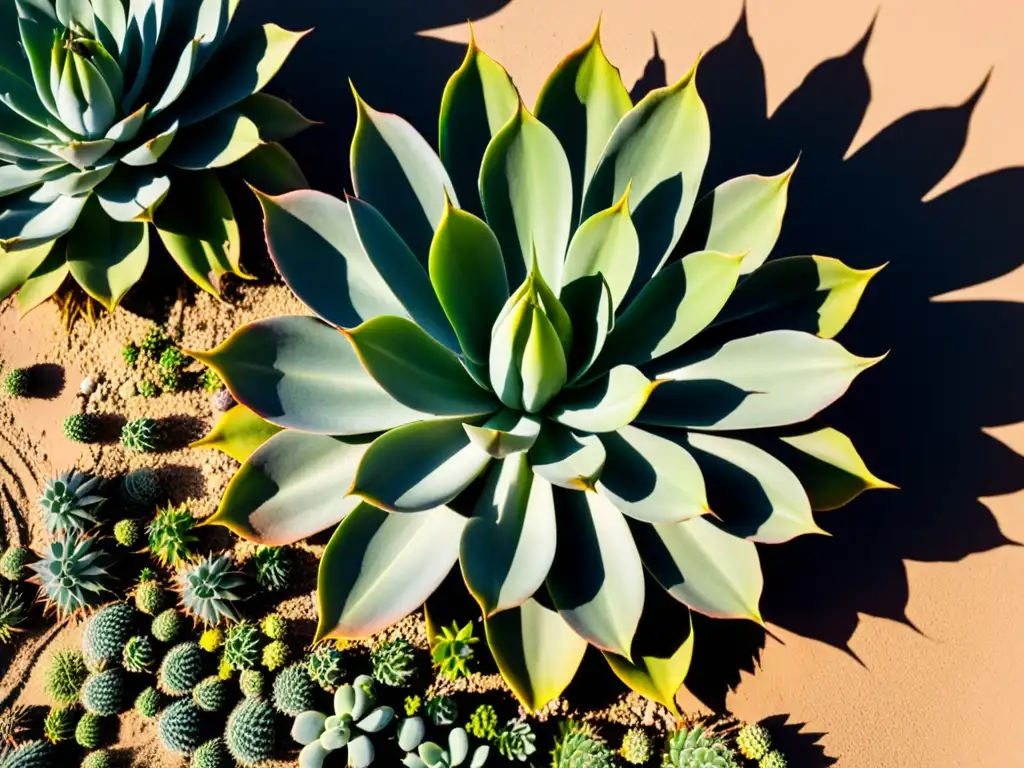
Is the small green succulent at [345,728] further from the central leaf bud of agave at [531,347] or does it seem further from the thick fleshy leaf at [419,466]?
the central leaf bud of agave at [531,347]

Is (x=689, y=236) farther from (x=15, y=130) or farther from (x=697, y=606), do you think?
(x=15, y=130)

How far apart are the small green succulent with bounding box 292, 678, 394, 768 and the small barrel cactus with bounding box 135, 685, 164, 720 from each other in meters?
0.47

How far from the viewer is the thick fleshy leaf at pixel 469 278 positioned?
1.67 meters

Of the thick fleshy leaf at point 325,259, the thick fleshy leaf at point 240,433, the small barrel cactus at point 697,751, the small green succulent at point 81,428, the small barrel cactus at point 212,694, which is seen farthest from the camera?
the small green succulent at point 81,428

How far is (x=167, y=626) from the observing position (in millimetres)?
2297

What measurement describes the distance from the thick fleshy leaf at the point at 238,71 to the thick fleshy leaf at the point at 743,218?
1247mm

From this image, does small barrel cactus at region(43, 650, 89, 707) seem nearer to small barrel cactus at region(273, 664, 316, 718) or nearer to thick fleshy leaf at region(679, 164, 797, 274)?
small barrel cactus at region(273, 664, 316, 718)

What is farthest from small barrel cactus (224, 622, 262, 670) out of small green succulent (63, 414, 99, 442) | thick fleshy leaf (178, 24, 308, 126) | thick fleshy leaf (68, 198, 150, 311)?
thick fleshy leaf (178, 24, 308, 126)

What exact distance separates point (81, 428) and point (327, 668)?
3.84 ft

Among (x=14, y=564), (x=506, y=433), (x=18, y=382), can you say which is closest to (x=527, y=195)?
(x=506, y=433)

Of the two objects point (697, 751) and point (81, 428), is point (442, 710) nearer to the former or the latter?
point (697, 751)

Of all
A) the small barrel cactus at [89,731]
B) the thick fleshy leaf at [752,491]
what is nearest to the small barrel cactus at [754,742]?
the thick fleshy leaf at [752,491]

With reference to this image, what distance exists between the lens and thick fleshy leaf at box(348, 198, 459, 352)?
66.0 inches

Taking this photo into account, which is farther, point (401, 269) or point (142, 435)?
point (142, 435)
